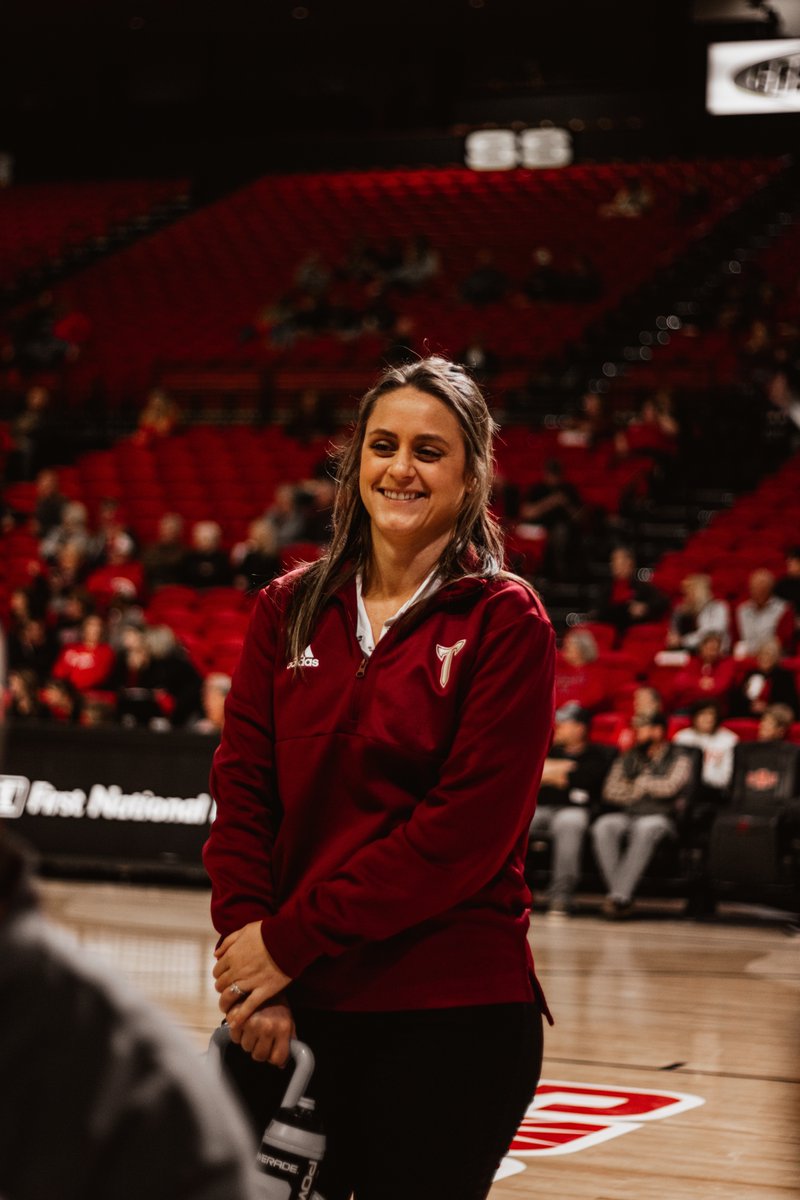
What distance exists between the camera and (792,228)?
2167 cm

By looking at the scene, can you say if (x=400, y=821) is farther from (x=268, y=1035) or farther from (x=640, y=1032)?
(x=640, y=1032)

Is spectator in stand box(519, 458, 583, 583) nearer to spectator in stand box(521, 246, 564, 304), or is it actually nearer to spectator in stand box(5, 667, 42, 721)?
spectator in stand box(5, 667, 42, 721)

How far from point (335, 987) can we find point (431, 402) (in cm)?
85

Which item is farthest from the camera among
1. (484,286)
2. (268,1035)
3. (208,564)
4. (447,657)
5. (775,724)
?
(484,286)

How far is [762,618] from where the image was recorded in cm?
1300

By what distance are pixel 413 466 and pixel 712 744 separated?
941 centimetres

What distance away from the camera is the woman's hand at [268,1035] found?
228 cm

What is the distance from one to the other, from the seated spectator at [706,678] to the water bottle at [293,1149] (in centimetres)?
1029

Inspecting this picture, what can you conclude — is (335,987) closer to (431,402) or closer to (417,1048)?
(417,1048)

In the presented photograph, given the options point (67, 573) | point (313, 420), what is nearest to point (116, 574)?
point (67, 573)

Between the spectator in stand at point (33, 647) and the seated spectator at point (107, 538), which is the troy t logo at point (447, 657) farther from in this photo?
the seated spectator at point (107, 538)

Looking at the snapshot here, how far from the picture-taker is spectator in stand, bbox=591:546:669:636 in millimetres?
13781

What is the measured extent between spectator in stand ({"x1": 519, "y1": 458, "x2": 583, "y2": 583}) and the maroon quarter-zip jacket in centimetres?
1235

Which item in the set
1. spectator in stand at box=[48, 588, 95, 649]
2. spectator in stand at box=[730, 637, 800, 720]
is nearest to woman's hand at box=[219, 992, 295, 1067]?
spectator in stand at box=[730, 637, 800, 720]
